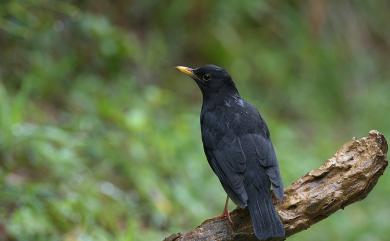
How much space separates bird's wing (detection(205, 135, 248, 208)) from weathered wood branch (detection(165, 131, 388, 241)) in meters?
0.19

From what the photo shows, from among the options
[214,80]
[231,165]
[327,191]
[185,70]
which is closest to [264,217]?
[327,191]

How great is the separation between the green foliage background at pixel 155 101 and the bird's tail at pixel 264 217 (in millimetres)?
1488

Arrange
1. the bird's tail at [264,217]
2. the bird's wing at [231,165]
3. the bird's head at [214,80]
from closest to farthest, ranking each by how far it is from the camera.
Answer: the bird's tail at [264,217] → the bird's wing at [231,165] → the bird's head at [214,80]

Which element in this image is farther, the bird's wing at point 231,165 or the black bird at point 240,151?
the bird's wing at point 231,165

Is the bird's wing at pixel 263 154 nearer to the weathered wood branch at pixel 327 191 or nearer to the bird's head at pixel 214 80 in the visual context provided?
the weathered wood branch at pixel 327 191

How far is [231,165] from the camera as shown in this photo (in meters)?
4.61

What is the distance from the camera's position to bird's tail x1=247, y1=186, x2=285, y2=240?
4031 millimetres

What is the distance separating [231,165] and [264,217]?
60 centimetres

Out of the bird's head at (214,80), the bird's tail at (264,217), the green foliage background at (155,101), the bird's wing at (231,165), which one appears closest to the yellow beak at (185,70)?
the bird's head at (214,80)

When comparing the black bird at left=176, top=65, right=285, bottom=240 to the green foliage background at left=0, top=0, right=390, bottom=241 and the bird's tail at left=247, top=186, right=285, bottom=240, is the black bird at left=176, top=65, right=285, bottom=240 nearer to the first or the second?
the bird's tail at left=247, top=186, right=285, bottom=240

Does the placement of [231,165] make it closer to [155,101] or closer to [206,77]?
[206,77]

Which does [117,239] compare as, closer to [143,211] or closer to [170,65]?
[143,211]

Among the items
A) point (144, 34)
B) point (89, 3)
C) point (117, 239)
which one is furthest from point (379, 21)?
point (117, 239)

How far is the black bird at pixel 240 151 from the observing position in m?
4.27
